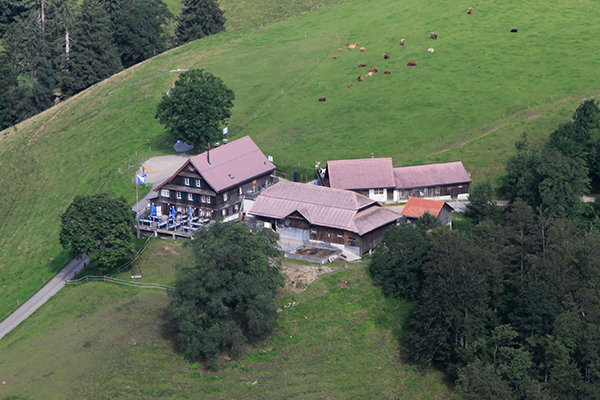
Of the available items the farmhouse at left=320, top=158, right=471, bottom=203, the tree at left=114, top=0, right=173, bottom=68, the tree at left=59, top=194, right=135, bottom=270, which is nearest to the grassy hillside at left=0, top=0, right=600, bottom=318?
the farmhouse at left=320, top=158, right=471, bottom=203

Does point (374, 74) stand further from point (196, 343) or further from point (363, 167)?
point (196, 343)

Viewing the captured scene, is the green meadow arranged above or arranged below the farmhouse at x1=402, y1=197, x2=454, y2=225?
above

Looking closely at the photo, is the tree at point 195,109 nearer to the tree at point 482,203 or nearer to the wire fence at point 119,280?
the wire fence at point 119,280

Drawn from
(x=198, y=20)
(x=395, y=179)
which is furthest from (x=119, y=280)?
(x=198, y=20)

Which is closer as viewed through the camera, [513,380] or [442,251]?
[513,380]

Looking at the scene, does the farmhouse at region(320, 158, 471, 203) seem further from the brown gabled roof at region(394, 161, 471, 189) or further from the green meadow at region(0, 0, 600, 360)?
the green meadow at region(0, 0, 600, 360)

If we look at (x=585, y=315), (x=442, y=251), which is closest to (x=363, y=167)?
(x=442, y=251)
